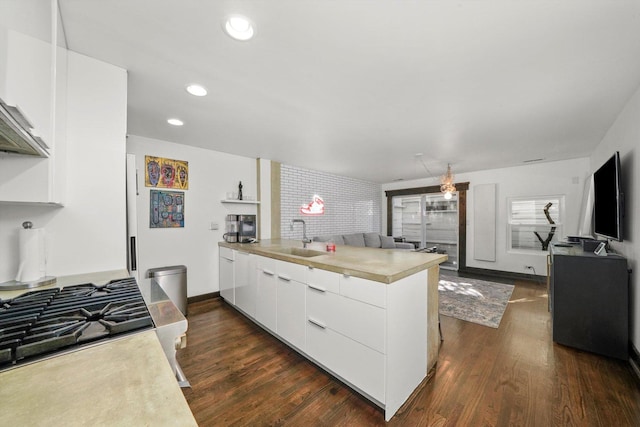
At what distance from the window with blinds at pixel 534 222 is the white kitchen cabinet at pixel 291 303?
526 centimetres

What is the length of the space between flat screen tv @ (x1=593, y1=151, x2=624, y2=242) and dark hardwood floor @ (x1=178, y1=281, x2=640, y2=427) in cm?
125

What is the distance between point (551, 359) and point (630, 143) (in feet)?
7.09

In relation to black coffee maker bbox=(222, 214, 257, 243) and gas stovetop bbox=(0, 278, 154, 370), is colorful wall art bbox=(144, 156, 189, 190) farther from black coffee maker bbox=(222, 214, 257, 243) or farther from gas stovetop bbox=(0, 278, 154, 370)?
gas stovetop bbox=(0, 278, 154, 370)

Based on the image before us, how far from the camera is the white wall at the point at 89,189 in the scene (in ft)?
4.88

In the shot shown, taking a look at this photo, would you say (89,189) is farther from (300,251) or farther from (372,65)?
(372,65)

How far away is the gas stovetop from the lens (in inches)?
26.9

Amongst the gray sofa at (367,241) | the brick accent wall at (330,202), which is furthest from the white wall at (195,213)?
the gray sofa at (367,241)

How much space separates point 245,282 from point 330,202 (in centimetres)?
332

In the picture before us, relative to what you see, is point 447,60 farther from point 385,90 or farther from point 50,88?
point 50,88

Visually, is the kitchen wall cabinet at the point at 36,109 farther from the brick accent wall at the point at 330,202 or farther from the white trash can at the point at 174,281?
the brick accent wall at the point at 330,202

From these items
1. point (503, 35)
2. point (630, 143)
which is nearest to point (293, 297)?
point (503, 35)

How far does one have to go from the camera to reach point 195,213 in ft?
12.0

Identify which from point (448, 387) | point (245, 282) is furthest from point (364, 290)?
point (245, 282)

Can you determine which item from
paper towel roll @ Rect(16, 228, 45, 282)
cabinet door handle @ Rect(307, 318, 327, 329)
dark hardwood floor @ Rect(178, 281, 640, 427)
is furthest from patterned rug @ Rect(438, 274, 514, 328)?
paper towel roll @ Rect(16, 228, 45, 282)
